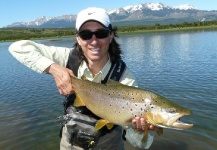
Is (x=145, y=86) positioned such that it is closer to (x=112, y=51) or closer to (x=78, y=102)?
(x=112, y=51)

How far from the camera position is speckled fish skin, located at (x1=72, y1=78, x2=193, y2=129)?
3.77 metres

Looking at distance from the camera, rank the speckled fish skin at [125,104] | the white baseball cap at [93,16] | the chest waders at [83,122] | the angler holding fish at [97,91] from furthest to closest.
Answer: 1. the chest waders at [83,122]
2. the white baseball cap at [93,16]
3. the angler holding fish at [97,91]
4. the speckled fish skin at [125,104]

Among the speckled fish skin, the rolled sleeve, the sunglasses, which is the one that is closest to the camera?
the speckled fish skin

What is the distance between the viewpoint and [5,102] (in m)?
14.6

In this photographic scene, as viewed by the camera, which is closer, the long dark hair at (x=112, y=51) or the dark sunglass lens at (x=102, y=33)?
the dark sunglass lens at (x=102, y=33)

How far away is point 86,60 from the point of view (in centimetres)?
464

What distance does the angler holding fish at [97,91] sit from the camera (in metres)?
3.91

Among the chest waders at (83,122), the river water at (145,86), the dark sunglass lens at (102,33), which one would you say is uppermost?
the dark sunglass lens at (102,33)

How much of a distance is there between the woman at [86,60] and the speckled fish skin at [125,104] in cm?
14

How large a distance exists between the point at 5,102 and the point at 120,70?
38.2 feet

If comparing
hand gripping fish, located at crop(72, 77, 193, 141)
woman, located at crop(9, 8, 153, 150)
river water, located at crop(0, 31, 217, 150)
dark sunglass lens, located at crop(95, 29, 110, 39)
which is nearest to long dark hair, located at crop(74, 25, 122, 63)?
woman, located at crop(9, 8, 153, 150)

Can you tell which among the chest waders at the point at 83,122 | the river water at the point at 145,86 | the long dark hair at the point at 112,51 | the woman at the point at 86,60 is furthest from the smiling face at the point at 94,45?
the river water at the point at 145,86

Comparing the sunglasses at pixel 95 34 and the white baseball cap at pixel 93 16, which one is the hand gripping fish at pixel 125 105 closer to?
the sunglasses at pixel 95 34

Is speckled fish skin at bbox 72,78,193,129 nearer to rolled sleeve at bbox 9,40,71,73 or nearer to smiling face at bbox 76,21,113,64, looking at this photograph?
smiling face at bbox 76,21,113,64
